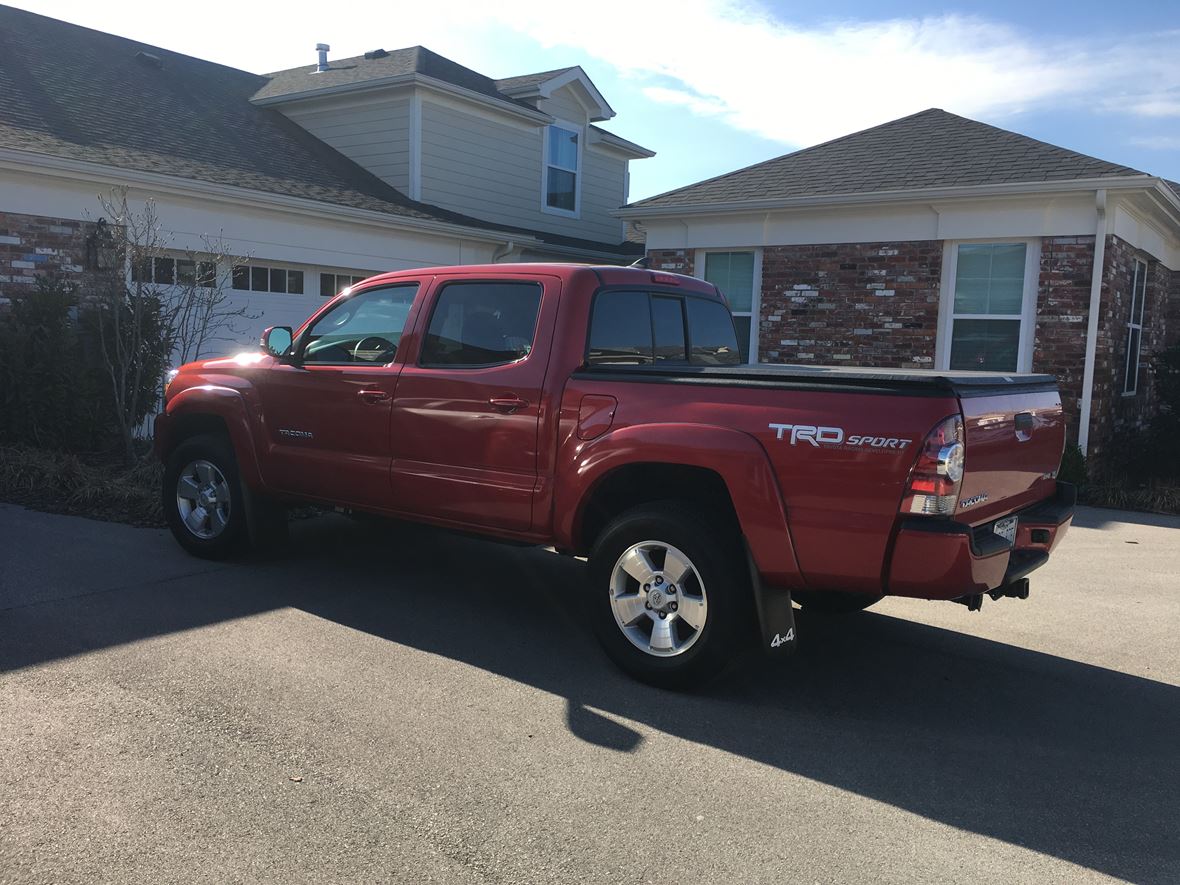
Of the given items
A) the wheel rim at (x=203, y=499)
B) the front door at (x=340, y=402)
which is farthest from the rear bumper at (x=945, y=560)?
the wheel rim at (x=203, y=499)

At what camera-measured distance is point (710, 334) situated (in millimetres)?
6086

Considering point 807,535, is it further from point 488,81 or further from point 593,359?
point 488,81

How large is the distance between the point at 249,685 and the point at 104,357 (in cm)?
710

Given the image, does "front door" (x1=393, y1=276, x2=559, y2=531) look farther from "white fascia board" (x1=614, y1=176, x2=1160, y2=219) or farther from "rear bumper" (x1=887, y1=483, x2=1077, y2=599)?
"white fascia board" (x1=614, y1=176, x2=1160, y2=219)

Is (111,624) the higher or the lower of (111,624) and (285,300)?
the lower

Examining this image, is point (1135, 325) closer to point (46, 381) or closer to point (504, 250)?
point (504, 250)

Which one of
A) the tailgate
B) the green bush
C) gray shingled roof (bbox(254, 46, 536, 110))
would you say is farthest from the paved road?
gray shingled roof (bbox(254, 46, 536, 110))

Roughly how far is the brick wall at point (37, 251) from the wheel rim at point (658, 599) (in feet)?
28.1

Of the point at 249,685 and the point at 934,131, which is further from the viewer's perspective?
the point at 934,131

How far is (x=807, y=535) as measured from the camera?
4113 mm

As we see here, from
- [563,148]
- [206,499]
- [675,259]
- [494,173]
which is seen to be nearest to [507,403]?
[206,499]

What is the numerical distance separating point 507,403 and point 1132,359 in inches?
435

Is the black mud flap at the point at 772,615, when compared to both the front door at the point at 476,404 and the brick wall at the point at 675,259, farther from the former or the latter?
the brick wall at the point at 675,259

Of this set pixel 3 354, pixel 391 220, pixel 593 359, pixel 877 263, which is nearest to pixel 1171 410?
pixel 877 263
